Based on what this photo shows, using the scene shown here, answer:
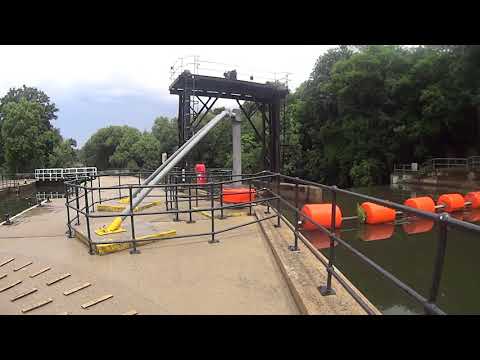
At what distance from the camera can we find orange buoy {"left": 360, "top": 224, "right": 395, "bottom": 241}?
8.47 meters

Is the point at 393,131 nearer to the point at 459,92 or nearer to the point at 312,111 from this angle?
the point at 459,92

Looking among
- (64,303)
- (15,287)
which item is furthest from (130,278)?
(15,287)

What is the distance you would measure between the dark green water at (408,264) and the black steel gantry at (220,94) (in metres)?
9.04

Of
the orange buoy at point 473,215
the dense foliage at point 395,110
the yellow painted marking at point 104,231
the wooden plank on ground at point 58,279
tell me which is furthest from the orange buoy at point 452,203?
→ the dense foliage at point 395,110

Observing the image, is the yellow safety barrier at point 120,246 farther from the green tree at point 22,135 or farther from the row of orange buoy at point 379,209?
the green tree at point 22,135

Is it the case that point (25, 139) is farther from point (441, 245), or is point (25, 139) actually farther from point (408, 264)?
point (441, 245)

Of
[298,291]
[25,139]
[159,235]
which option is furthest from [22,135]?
[298,291]

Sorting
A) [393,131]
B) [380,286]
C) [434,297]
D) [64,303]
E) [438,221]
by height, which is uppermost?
[393,131]

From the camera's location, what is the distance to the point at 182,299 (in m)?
3.11

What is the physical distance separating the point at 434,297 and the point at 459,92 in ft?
85.0

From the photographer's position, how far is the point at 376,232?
8.99 m

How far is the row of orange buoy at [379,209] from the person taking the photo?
825cm

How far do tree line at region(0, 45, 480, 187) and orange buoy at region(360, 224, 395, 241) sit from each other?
1308cm

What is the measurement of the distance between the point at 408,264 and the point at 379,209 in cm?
340
